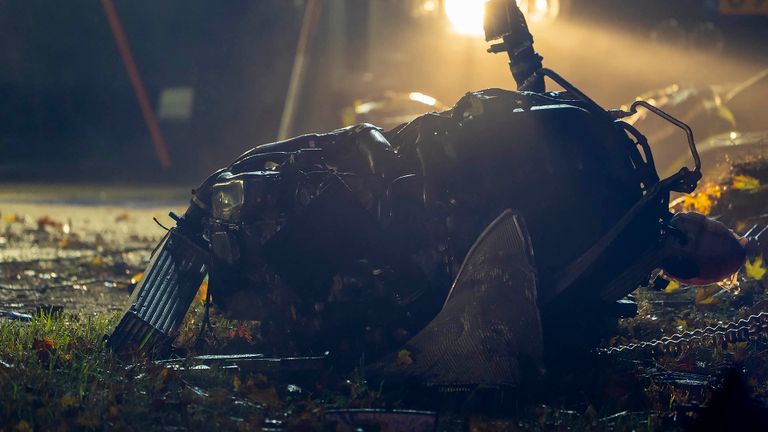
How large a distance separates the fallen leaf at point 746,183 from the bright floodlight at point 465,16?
29.6ft

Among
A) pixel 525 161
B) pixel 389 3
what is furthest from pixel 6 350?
pixel 389 3

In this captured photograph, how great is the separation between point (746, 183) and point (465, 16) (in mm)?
10770

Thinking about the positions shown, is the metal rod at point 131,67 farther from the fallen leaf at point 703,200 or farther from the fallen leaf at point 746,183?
the fallen leaf at point 746,183

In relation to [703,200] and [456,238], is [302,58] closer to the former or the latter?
[703,200]

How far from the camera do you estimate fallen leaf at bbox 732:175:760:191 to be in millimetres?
7406

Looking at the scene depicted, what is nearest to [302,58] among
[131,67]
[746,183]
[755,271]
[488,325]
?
[746,183]

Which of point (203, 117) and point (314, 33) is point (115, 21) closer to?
point (203, 117)

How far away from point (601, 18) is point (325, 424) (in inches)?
618

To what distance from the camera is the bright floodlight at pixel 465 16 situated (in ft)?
55.3

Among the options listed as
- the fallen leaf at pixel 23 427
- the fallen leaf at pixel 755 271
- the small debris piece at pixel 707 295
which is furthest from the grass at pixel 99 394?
the fallen leaf at pixel 755 271

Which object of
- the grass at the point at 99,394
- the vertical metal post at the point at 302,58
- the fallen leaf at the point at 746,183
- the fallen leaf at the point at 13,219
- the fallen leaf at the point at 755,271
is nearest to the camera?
the grass at the point at 99,394

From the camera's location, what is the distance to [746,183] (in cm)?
748

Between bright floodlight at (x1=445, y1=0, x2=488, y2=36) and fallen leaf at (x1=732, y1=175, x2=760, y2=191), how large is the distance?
355 inches

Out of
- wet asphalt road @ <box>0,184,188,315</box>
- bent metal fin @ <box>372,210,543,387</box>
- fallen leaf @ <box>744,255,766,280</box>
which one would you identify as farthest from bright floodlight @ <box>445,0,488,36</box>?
bent metal fin @ <box>372,210,543,387</box>
